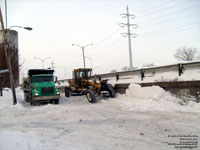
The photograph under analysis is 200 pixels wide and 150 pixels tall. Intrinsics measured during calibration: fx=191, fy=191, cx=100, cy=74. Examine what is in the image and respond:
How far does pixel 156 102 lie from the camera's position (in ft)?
38.6

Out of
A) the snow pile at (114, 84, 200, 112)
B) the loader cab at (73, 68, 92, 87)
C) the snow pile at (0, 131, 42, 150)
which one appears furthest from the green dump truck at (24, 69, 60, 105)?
the snow pile at (0, 131, 42, 150)

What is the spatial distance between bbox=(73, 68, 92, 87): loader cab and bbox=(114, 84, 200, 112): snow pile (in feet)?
16.9

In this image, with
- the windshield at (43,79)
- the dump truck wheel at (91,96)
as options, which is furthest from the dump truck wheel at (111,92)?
the windshield at (43,79)

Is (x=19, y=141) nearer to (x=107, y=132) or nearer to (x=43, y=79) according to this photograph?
(x=107, y=132)

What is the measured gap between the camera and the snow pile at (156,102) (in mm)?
10422

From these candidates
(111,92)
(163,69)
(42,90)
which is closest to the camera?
(163,69)

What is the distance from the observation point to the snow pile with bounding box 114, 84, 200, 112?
1042 centimetres

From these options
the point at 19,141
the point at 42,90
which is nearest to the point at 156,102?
the point at 19,141

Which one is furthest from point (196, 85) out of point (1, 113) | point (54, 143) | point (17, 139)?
point (1, 113)

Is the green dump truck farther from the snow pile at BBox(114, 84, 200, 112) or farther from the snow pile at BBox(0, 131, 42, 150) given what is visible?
the snow pile at BBox(0, 131, 42, 150)

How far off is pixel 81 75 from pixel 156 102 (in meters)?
8.77

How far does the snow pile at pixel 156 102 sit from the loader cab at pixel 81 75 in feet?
16.9

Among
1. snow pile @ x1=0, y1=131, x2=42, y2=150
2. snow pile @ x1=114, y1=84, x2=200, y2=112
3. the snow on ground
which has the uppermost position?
snow pile @ x1=114, y1=84, x2=200, y2=112

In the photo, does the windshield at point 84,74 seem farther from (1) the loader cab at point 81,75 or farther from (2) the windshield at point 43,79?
(2) the windshield at point 43,79
